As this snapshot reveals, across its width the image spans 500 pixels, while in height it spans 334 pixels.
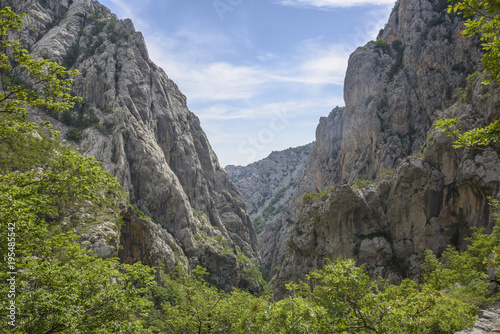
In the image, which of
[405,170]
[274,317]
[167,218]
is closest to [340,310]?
[274,317]

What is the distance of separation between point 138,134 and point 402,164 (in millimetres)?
61381

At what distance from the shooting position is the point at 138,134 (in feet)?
240

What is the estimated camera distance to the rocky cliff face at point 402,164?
4128 centimetres

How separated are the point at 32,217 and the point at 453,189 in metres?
50.9

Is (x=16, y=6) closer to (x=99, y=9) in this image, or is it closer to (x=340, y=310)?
(x=99, y=9)

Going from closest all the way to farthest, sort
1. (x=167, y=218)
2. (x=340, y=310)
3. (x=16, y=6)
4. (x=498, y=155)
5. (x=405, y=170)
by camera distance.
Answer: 1. (x=340, y=310)
2. (x=498, y=155)
3. (x=405, y=170)
4. (x=167, y=218)
5. (x=16, y=6)

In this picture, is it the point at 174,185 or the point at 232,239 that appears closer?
the point at 174,185

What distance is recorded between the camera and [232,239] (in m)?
102

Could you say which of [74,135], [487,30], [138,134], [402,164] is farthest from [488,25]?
[138,134]

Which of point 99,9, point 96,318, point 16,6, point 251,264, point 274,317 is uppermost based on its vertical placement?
point 99,9

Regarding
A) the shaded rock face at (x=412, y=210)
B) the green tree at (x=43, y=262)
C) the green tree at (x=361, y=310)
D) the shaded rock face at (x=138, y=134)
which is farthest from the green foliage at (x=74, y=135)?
the green tree at (x=361, y=310)

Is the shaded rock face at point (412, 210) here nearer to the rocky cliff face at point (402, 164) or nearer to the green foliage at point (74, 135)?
the rocky cliff face at point (402, 164)

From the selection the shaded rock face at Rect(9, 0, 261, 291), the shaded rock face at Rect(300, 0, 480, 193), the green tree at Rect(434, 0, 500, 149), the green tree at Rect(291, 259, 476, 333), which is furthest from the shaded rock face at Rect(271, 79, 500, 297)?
the green tree at Rect(434, 0, 500, 149)

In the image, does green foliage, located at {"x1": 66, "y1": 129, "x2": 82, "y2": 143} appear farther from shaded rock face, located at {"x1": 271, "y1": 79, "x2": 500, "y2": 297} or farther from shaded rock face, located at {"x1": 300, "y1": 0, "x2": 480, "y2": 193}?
shaded rock face, located at {"x1": 300, "y1": 0, "x2": 480, "y2": 193}
